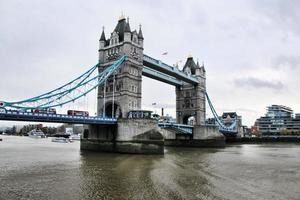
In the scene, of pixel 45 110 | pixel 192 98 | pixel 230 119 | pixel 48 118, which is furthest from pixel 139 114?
pixel 230 119

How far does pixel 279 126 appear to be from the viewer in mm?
125812

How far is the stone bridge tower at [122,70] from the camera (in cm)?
4509

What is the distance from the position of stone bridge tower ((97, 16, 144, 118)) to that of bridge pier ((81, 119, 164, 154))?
5500 mm

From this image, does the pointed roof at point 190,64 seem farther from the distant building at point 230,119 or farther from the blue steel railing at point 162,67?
the distant building at point 230,119

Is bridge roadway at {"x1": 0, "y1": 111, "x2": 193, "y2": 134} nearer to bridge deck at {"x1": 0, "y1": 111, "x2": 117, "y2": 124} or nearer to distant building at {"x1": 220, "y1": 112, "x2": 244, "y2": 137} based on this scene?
bridge deck at {"x1": 0, "y1": 111, "x2": 117, "y2": 124}

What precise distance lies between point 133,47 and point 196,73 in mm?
30237

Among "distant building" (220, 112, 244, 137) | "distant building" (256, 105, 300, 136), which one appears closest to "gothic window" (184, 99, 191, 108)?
"distant building" (220, 112, 244, 137)

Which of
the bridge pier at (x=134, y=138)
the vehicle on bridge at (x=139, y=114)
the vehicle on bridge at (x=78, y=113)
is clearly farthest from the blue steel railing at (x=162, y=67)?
the vehicle on bridge at (x=78, y=113)

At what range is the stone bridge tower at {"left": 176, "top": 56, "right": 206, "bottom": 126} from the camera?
236ft

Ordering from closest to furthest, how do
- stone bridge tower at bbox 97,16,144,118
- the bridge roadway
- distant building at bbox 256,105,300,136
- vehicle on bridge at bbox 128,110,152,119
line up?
the bridge roadway < vehicle on bridge at bbox 128,110,152,119 < stone bridge tower at bbox 97,16,144,118 < distant building at bbox 256,105,300,136

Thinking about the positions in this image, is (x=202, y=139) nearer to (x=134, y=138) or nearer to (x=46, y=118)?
(x=134, y=138)

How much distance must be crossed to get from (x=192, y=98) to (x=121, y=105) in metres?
31.4

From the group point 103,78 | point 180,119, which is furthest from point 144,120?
point 180,119

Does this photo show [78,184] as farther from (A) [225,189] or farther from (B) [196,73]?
(B) [196,73]
